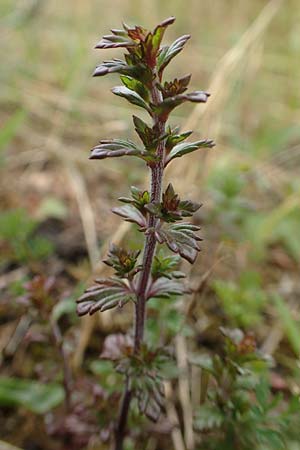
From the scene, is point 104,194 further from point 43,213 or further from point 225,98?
point 225,98

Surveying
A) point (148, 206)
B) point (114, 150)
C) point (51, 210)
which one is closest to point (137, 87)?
point (114, 150)

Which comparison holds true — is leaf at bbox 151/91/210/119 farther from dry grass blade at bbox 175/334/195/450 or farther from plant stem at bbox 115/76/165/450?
dry grass blade at bbox 175/334/195/450

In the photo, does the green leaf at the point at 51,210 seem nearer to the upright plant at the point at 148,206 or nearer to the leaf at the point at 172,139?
the upright plant at the point at 148,206

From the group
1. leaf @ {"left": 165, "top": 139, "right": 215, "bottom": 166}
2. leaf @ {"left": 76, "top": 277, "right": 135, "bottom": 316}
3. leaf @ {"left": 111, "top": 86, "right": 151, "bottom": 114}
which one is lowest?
leaf @ {"left": 76, "top": 277, "right": 135, "bottom": 316}

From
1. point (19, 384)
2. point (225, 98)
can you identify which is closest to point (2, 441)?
point (19, 384)

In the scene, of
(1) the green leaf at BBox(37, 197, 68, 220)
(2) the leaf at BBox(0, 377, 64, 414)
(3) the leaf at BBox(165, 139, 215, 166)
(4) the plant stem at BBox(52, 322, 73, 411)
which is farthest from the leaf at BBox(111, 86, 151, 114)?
(1) the green leaf at BBox(37, 197, 68, 220)

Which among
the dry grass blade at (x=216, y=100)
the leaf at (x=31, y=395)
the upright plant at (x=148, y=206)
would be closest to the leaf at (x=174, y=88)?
the upright plant at (x=148, y=206)
